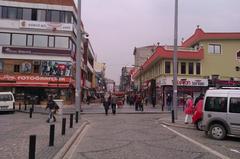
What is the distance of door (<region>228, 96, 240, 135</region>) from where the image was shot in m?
15.5

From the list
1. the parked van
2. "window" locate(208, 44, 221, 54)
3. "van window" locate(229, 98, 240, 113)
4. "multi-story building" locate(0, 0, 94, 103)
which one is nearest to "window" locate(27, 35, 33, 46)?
"multi-story building" locate(0, 0, 94, 103)

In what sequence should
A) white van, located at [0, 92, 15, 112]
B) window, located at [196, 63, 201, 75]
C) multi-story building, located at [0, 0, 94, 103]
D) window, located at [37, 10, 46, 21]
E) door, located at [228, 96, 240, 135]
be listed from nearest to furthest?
1. door, located at [228, 96, 240, 135]
2. white van, located at [0, 92, 15, 112]
3. multi-story building, located at [0, 0, 94, 103]
4. window, located at [37, 10, 46, 21]
5. window, located at [196, 63, 201, 75]

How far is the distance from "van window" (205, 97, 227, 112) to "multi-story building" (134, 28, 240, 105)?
36115mm

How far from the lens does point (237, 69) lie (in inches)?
2175

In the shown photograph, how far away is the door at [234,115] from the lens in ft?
50.9

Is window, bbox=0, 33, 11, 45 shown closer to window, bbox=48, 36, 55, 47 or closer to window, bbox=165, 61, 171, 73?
window, bbox=48, 36, 55, 47

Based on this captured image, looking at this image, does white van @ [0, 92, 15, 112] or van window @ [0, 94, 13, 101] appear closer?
white van @ [0, 92, 15, 112]

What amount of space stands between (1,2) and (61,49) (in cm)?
994

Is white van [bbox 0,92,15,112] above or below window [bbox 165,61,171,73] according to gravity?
below

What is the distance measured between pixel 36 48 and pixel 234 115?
4003 centimetres

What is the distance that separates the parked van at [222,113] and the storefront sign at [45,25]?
3848 cm

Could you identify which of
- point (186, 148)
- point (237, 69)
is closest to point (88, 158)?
point (186, 148)

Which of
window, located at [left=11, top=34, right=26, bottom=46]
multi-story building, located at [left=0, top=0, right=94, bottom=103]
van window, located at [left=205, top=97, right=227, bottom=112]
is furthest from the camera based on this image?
window, located at [left=11, top=34, right=26, bottom=46]

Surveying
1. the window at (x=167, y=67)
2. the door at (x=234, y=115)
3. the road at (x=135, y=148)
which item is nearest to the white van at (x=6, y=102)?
the road at (x=135, y=148)
